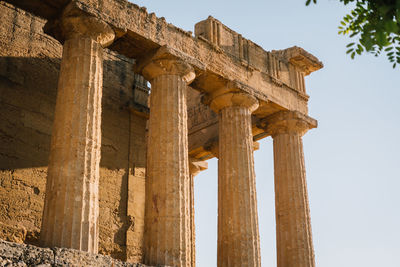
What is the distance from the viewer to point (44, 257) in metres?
10.8

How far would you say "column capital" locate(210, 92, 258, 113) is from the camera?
57.5ft

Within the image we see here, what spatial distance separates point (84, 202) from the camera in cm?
1230

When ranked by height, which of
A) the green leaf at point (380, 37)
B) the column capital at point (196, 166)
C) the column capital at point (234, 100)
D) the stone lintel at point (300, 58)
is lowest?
the green leaf at point (380, 37)

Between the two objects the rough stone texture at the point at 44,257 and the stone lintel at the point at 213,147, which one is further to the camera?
the stone lintel at the point at 213,147

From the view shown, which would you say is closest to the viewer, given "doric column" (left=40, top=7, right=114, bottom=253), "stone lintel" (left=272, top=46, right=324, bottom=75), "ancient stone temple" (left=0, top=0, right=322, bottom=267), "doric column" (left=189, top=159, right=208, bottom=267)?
"doric column" (left=40, top=7, right=114, bottom=253)

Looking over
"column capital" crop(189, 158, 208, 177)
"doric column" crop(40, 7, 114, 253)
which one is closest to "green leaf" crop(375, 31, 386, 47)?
"doric column" crop(40, 7, 114, 253)

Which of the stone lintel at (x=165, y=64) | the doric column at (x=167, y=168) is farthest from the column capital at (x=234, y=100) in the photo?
the stone lintel at (x=165, y=64)

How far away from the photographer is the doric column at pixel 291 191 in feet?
59.1

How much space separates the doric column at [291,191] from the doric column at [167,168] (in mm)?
4663

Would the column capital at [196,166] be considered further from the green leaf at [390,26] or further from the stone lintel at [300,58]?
the green leaf at [390,26]

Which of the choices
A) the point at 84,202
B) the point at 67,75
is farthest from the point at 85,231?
the point at 67,75

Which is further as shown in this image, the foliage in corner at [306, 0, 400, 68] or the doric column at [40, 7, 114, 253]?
the doric column at [40, 7, 114, 253]

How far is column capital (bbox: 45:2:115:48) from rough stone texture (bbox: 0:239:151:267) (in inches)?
216

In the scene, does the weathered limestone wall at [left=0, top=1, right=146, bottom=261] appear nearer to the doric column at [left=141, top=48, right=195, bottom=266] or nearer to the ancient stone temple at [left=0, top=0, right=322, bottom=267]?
the ancient stone temple at [left=0, top=0, right=322, bottom=267]
